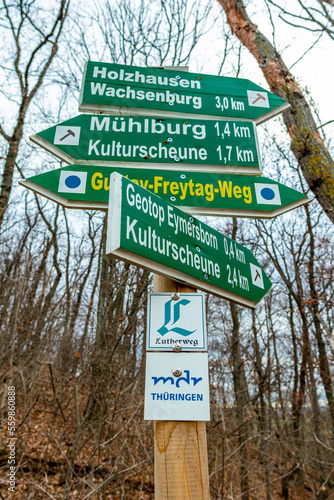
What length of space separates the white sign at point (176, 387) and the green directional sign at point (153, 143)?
45.4 inches

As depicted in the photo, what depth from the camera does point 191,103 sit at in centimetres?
235

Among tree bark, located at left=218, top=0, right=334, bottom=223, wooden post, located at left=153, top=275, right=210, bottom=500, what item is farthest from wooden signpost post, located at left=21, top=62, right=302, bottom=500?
tree bark, located at left=218, top=0, right=334, bottom=223

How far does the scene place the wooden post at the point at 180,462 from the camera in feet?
4.31

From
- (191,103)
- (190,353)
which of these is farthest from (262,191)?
(190,353)

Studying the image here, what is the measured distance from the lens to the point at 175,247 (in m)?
1.63

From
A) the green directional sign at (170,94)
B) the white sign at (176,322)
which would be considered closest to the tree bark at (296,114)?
the green directional sign at (170,94)

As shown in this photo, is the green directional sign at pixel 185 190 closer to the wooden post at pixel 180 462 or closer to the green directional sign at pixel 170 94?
the green directional sign at pixel 170 94

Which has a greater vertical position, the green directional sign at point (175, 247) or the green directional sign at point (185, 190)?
the green directional sign at point (185, 190)

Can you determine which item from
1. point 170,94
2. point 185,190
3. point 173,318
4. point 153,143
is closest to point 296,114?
point 170,94

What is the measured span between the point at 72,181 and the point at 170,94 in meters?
1.04

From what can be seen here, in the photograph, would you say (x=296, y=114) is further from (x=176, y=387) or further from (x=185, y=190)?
(x=176, y=387)

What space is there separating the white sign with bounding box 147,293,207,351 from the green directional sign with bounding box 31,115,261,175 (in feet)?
2.82

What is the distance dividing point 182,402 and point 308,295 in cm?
1177

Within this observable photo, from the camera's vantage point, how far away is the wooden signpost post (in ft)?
4.60
